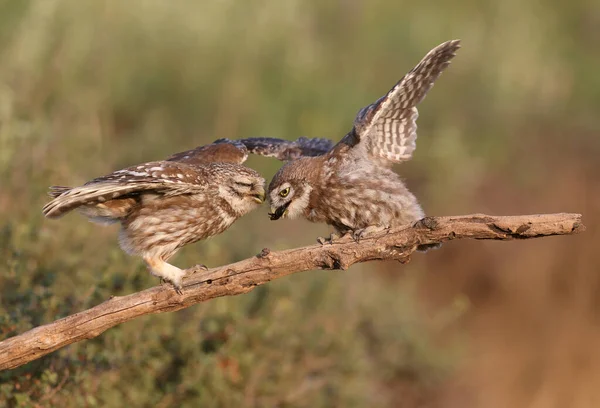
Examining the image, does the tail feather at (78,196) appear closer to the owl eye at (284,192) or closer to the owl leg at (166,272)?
the owl leg at (166,272)

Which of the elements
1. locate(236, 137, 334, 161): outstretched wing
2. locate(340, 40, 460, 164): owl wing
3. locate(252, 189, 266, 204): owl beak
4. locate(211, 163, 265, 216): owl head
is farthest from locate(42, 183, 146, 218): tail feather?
locate(236, 137, 334, 161): outstretched wing

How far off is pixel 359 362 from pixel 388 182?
6.39 feet

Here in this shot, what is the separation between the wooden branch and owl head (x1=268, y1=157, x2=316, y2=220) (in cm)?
84

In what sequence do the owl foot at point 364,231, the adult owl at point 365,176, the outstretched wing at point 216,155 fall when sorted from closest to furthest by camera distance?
the owl foot at point 364,231 < the adult owl at point 365,176 < the outstretched wing at point 216,155

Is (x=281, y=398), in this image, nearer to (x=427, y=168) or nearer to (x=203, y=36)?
(x=427, y=168)

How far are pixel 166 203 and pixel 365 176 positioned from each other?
1225 mm

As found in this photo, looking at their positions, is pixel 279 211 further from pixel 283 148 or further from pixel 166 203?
pixel 283 148

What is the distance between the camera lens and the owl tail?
4.89 metres

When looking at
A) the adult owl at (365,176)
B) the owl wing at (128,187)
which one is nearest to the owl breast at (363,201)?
the adult owl at (365,176)

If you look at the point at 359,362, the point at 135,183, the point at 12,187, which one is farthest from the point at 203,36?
the point at 135,183

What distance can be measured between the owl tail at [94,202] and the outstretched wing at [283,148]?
1.31 metres

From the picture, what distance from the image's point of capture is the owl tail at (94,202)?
4887mm

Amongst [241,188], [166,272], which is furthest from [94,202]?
[241,188]

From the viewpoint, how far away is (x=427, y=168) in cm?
1041
